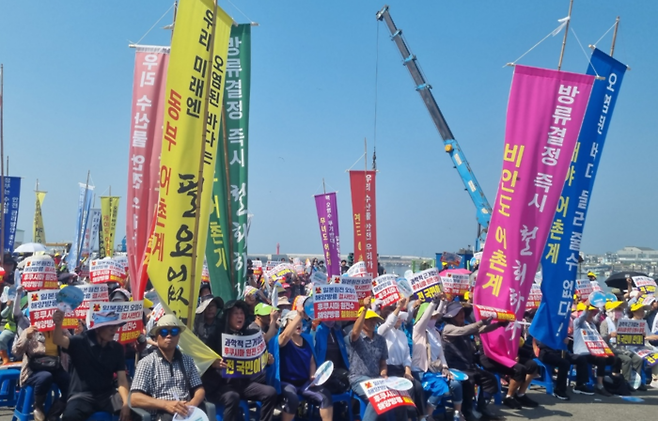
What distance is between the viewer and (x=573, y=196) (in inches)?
358

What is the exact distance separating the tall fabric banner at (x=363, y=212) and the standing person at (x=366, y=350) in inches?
360

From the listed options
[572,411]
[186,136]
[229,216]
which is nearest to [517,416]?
[572,411]

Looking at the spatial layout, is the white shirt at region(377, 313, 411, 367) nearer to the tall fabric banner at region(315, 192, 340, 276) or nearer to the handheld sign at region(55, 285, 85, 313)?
the handheld sign at region(55, 285, 85, 313)

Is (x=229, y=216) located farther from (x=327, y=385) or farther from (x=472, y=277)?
(x=472, y=277)

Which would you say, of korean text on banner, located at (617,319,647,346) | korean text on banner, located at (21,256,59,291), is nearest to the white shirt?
korean text on banner, located at (617,319,647,346)

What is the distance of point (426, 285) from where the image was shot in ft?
23.8

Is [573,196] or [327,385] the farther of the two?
[573,196]

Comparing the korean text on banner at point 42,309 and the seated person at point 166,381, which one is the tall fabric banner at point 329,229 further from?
the seated person at point 166,381

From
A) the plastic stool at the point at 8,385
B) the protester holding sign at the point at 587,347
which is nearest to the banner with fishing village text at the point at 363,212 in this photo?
the protester holding sign at the point at 587,347

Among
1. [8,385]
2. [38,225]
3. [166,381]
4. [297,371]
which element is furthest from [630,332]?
[38,225]

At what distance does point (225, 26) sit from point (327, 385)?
14.5ft

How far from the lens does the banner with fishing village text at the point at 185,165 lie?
4.93 m

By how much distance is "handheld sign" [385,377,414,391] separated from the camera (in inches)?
224

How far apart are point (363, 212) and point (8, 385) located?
10.5m
